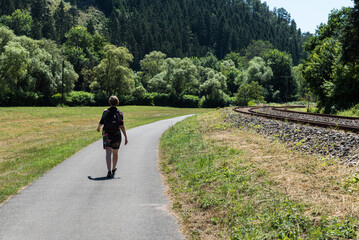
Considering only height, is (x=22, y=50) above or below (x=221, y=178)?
above

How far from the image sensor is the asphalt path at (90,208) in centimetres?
511

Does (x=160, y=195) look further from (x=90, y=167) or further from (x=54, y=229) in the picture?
(x=90, y=167)

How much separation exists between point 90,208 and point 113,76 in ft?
250

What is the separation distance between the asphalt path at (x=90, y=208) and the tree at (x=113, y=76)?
70712 mm

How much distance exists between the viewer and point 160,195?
738 cm

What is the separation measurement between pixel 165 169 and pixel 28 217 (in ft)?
16.9

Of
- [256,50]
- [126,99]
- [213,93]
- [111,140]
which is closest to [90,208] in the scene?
[111,140]

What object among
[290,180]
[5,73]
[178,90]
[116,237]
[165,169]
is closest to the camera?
[116,237]

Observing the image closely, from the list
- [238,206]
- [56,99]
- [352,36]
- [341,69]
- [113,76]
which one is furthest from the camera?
[113,76]

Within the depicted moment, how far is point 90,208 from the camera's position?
248 inches

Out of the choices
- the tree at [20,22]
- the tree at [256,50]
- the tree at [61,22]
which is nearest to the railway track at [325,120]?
the tree at [20,22]

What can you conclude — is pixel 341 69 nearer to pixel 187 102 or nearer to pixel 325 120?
pixel 325 120

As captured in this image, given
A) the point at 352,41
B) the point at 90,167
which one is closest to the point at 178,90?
the point at 352,41

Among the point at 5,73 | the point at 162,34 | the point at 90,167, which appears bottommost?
the point at 90,167
